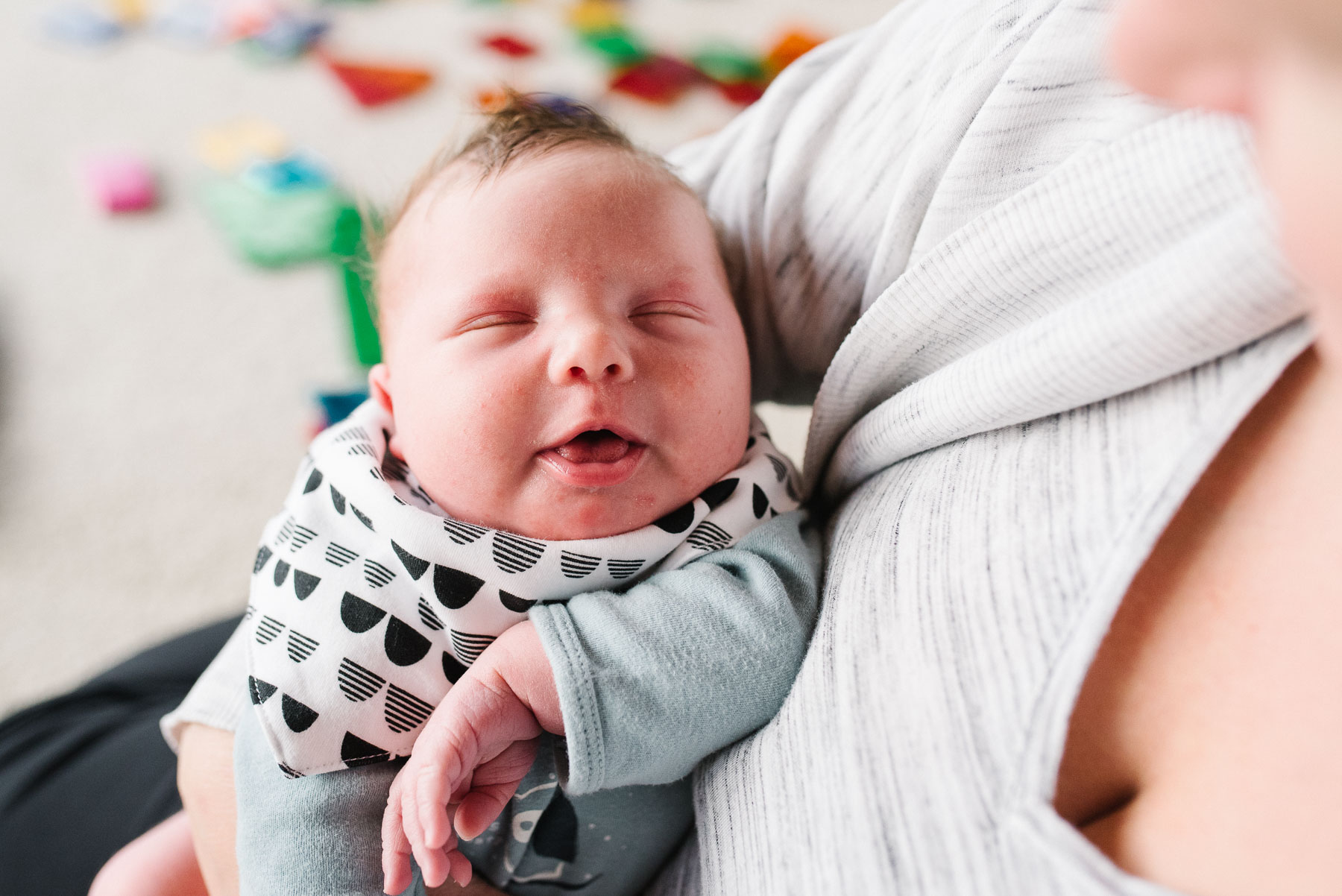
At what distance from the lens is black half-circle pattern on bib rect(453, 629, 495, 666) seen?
56cm

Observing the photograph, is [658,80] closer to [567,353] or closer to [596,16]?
[596,16]

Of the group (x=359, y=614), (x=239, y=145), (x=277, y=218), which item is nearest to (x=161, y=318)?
(x=277, y=218)

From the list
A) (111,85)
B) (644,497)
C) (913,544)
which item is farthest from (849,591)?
(111,85)

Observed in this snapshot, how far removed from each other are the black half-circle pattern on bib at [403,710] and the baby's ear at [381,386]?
0.25 metres

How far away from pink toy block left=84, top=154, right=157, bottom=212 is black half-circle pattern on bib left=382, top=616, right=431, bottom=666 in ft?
4.82

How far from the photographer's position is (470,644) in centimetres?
56

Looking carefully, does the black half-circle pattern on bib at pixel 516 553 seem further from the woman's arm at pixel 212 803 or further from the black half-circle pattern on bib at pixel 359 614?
the woman's arm at pixel 212 803

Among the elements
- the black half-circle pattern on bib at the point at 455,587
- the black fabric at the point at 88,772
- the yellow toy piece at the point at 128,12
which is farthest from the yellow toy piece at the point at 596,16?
the black half-circle pattern on bib at the point at 455,587

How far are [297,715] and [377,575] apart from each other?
9cm

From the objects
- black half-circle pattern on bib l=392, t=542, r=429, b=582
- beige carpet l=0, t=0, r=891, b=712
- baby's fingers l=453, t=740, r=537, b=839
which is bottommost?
beige carpet l=0, t=0, r=891, b=712

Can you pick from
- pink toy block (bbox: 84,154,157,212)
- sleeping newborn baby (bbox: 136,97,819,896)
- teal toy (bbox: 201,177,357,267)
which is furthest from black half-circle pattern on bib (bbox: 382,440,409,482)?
pink toy block (bbox: 84,154,157,212)

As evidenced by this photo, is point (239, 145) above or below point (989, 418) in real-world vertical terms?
below

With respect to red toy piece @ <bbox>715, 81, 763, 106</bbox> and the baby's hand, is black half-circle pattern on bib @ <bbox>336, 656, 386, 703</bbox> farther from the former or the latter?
red toy piece @ <bbox>715, 81, 763, 106</bbox>

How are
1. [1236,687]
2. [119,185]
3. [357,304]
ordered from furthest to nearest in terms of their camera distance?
[119,185] < [357,304] < [1236,687]
